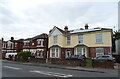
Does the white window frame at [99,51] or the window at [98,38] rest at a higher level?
the window at [98,38]

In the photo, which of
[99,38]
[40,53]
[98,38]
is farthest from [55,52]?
[99,38]

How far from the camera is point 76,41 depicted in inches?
1255

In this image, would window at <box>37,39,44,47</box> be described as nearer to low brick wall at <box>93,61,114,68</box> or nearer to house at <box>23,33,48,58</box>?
house at <box>23,33,48,58</box>

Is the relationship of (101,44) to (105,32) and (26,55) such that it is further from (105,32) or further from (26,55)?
(26,55)

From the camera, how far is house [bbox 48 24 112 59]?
27875mm

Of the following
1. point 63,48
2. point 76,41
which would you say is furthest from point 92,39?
point 63,48

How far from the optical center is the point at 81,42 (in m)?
31.2

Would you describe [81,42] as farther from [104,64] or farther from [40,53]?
[40,53]

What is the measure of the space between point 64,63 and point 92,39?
969 centimetres

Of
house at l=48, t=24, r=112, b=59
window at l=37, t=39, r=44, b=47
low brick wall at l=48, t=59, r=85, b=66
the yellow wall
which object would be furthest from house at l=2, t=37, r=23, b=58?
low brick wall at l=48, t=59, r=85, b=66

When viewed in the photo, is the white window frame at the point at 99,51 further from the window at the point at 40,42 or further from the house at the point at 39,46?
the window at the point at 40,42

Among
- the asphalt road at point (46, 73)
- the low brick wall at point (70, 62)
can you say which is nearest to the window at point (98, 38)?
the low brick wall at point (70, 62)

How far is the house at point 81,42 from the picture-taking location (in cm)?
A: 2788

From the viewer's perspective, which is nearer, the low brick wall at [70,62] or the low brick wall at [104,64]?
the low brick wall at [104,64]
